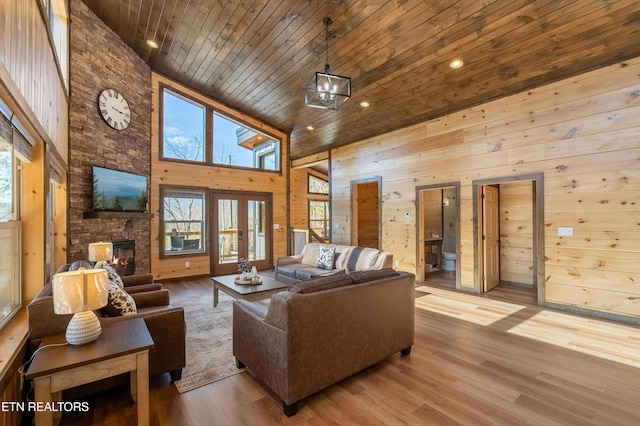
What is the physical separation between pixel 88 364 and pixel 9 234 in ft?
4.87

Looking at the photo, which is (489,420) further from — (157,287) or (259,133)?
(259,133)

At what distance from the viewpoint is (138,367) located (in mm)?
1686

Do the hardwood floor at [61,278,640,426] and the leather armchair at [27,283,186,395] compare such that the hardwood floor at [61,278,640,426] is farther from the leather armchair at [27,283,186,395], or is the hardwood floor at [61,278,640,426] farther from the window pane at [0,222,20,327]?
the window pane at [0,222,20,327]

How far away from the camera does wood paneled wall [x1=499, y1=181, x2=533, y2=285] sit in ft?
18.1

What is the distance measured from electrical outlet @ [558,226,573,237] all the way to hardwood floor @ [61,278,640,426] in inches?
51.0

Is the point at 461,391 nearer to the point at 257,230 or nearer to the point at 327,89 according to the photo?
the point at 327,89

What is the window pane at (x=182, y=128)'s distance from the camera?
6.28 m

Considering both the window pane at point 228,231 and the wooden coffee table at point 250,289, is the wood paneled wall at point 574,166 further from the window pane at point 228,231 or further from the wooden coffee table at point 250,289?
the window pane at point 228,231

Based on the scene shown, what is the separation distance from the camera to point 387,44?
388cm

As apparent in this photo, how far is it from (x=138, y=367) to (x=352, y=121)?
5799mm

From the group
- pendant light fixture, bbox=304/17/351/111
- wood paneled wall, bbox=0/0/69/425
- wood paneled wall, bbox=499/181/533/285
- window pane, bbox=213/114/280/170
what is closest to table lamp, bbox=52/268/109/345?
wood paneled wall, bbox=0/0/69/425

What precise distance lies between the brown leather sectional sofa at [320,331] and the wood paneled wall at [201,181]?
4333 mm

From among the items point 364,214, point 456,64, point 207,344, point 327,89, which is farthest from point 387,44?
point 364,214

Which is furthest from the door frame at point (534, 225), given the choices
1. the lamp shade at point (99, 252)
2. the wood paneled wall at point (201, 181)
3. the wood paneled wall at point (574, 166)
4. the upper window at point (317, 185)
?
the upper window at point (317, 185)
